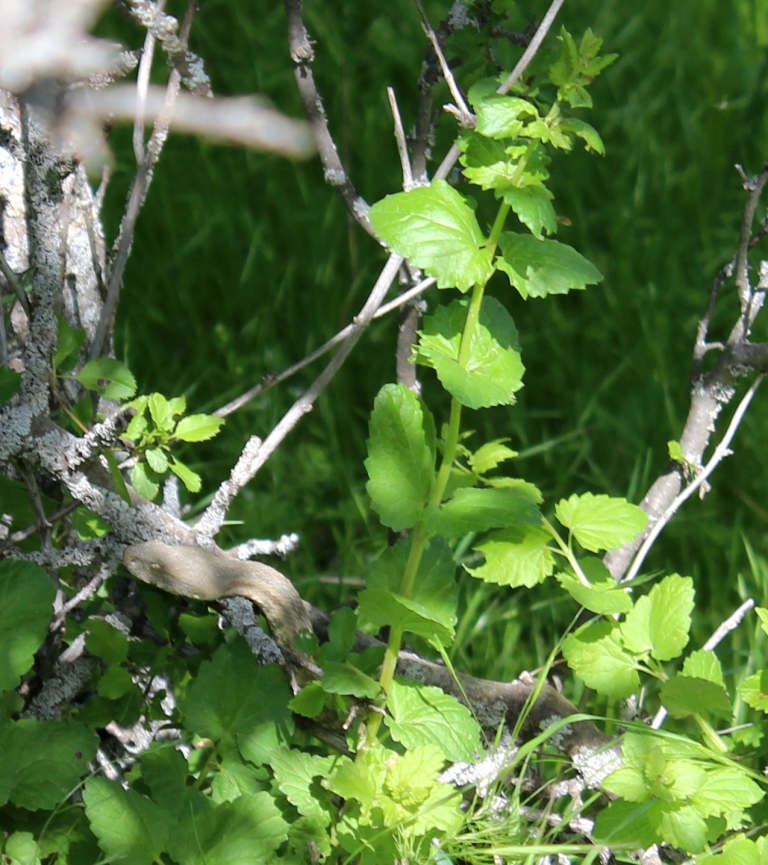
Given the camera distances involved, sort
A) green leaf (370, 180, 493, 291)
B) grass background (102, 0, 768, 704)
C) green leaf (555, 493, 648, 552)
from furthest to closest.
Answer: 1. grass background (102, 0, 768, 704)
2. green leaf (555, 493, 648, 552)
3. green leaf (370, 180, 493, 291)

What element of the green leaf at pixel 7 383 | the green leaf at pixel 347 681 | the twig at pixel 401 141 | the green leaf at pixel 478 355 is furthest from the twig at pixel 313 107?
the green leaf at pixel 347 681

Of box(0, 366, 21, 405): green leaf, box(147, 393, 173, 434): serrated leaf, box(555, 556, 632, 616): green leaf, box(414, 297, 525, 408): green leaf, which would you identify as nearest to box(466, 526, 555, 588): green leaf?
box(555, 556, 632, 616): green leaf

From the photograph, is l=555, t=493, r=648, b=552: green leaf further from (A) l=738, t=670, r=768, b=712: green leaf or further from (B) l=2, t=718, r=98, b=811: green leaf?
(B) l=2, t=718, r=98, b=811: green leaf

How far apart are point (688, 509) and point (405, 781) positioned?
65.6 inches

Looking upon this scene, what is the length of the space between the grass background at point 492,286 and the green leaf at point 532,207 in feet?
3.94

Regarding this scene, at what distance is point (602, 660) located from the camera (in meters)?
1.43

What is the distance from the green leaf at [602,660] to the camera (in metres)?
1.41

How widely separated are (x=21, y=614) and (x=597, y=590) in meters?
0.83

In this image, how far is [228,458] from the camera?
2693mm

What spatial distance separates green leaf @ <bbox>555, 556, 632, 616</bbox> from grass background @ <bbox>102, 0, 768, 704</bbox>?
29.9 inches

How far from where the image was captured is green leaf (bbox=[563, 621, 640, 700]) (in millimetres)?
1412

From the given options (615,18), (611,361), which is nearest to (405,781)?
(611,361)

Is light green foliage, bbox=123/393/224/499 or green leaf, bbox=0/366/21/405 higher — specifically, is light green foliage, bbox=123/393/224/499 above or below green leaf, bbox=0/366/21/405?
below

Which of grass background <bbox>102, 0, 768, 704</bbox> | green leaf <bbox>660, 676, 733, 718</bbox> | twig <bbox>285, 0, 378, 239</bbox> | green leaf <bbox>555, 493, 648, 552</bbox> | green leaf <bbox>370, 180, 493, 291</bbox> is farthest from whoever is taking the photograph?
grass background <bbox>102, 0, 768, 704</bbox>
